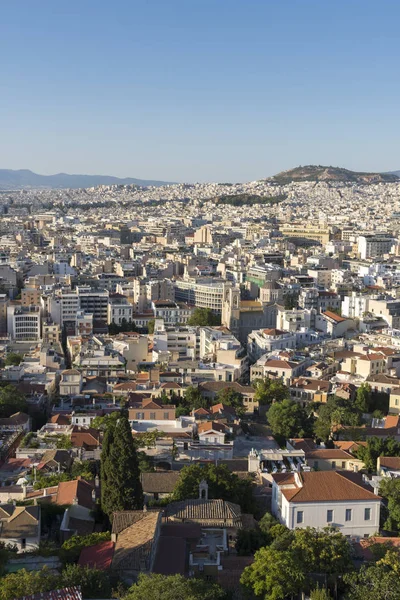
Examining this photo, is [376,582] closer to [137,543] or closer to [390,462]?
[137,543]

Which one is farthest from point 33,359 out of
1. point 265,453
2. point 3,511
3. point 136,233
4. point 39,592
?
point 136,233

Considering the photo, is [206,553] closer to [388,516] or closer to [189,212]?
[388,516]

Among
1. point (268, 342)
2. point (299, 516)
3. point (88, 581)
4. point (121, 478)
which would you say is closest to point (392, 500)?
point (299, 516)


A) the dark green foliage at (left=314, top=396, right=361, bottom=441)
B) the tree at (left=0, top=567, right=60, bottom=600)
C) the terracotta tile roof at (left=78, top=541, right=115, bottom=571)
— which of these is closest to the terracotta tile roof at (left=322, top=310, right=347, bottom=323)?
the dark green foliage at (left=314, top=396, right=361, bottom=441)

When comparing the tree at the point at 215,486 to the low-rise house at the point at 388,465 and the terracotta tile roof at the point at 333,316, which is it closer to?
the low-rise house at the point at 388,465

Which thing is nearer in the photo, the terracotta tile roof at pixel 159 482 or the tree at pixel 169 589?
the tree at pixel 169 589

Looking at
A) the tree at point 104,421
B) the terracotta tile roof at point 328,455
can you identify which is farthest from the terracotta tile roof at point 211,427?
the terracotta tile roof at point 328,455

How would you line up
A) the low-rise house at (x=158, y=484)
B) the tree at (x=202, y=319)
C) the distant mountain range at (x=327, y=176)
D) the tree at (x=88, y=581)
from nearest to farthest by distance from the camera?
the tree at (x=88, y=581), the low-rise house at (x=158, y=484), the tree at (x=202, y=319), the distant mountain range at (x=327, y=176)
